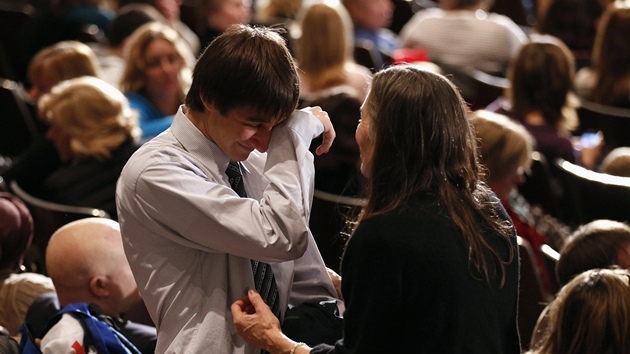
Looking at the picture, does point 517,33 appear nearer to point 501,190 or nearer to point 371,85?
point 501,190

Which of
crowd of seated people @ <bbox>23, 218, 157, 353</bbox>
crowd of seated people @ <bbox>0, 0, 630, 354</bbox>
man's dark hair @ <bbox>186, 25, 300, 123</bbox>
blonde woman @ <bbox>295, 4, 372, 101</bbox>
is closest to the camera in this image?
man's dark hair @ <bbox>186, 25, 300, 123</bbox>

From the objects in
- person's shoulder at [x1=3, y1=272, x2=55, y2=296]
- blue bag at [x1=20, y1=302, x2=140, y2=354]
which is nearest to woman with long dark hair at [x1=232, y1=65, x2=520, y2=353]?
blue bag at [x1=20, y1=302, x2=140, y2=354]

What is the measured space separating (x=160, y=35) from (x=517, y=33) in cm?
228

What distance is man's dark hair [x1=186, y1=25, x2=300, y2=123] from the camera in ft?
6.28

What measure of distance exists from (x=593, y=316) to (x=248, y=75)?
0.94 meters

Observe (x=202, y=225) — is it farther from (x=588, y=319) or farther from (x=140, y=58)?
(x=140, y=58)

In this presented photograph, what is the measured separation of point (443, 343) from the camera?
1.82m

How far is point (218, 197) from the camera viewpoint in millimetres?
1934

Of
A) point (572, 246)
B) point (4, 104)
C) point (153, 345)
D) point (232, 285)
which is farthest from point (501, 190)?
point (4, 104)

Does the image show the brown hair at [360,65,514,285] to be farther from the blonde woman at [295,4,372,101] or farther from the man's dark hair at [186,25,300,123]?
the blonde woman at [295,4,372,101]

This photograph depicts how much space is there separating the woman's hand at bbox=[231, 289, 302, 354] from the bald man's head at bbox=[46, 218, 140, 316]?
2.28 ft

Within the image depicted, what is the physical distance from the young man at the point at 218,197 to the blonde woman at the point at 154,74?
8.73 feet

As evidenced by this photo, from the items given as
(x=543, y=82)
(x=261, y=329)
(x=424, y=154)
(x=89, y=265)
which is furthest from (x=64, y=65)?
(x=424, y=154)

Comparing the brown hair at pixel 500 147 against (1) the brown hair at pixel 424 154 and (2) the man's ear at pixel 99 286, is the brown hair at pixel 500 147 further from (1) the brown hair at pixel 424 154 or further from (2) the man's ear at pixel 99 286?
(1) the brown hair at pixel 424 154
